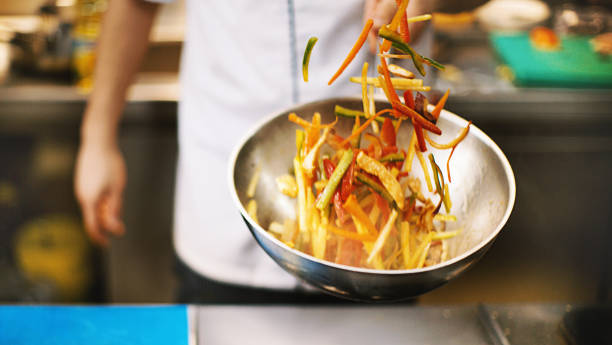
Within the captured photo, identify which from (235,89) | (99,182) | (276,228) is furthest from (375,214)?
(99,182)

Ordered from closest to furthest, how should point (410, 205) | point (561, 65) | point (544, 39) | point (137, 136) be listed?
point (410, 205), point (137, 136), point (561, 65), point (544, 39)

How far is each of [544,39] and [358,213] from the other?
1590mm

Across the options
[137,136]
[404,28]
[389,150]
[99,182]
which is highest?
[404,28]

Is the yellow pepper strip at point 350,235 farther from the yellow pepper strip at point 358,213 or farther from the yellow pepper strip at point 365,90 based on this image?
the yellow pepper strip at point 365,90

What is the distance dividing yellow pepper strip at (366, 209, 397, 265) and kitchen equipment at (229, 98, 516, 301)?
5cm

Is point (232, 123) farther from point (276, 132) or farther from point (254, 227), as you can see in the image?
point (254, 227)

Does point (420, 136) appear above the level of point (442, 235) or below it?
above

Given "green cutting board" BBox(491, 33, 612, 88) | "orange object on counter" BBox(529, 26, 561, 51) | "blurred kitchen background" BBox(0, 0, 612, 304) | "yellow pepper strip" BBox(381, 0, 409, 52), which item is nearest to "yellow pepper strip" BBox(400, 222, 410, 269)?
"yellow pepper strip" BBox(381, 0, 409, 52)

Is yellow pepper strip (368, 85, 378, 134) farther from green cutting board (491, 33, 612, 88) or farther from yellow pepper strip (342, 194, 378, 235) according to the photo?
green cutting board (491, 33, 612, 88)

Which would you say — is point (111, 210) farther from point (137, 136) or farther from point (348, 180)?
point (348, 180)

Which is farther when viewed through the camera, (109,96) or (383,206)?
(109,96)

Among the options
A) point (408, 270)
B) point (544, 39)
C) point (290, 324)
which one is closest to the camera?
point (408, 270)

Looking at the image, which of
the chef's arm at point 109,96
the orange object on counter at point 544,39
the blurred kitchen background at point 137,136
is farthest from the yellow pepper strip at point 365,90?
the orange object on counter at point 544,39

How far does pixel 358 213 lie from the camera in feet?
1.96
